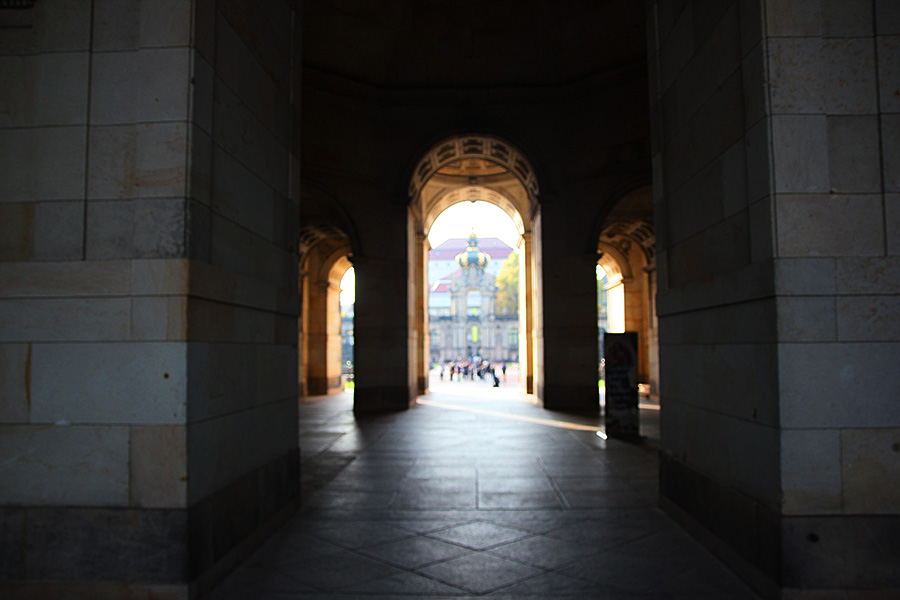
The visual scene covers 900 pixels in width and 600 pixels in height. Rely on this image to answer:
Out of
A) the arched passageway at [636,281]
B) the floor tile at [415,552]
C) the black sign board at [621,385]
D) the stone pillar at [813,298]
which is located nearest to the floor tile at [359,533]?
the floor tile at [415,552]

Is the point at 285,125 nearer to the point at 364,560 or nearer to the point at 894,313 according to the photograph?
the point at 364,560

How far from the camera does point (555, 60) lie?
17.4 m

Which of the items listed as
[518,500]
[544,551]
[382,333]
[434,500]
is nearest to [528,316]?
[382,333]

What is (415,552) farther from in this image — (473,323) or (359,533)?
(473,323)

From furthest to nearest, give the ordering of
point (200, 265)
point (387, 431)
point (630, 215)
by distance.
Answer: point (630, 215) → point (387, 431) → point (200, 265)

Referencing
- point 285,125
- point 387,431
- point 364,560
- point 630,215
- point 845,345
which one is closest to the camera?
point 845,345

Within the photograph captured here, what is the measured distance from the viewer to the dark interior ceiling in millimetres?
16359

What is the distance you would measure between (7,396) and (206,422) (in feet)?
4.53

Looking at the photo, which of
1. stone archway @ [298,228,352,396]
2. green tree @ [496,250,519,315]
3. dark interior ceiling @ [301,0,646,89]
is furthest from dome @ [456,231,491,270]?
dark interior ceiling @ [301,0,646,89]

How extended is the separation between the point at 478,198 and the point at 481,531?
70.7 ft

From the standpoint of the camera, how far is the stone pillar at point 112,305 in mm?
3918

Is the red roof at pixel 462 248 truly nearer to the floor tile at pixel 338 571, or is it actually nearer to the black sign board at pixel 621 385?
the black sign board at pixel 621 385

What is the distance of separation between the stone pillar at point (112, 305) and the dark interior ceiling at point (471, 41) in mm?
13350

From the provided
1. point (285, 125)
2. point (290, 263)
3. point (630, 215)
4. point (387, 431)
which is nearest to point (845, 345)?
point (290, 263)
